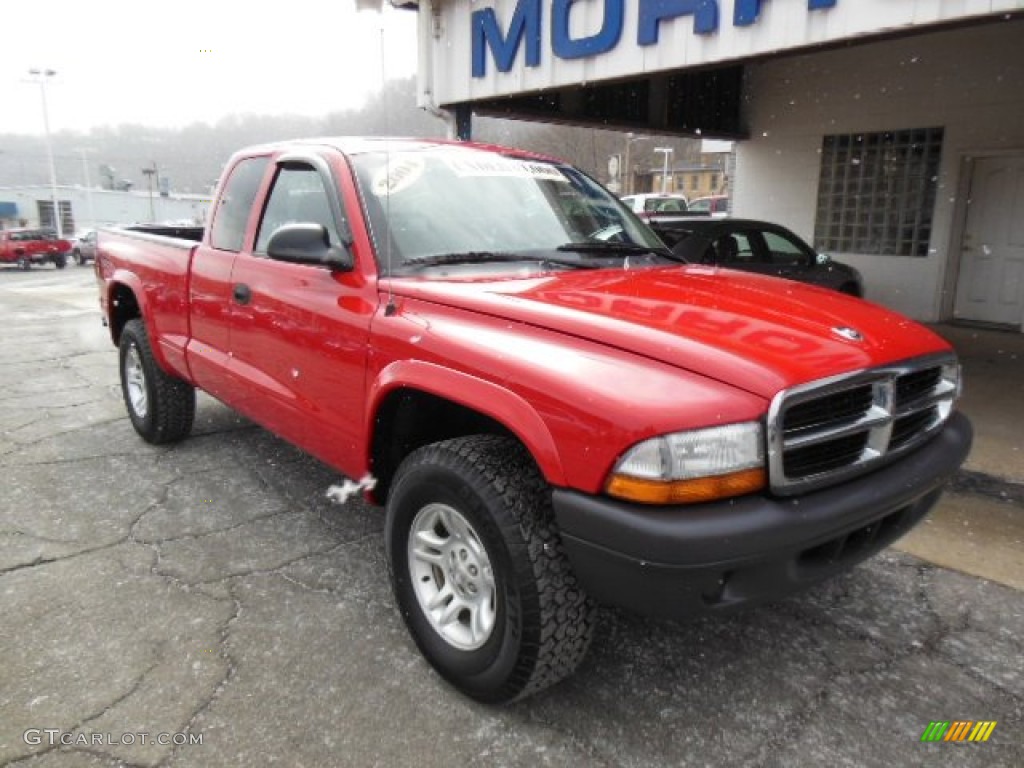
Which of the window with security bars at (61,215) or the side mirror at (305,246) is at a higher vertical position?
the side mirror at (305,246)

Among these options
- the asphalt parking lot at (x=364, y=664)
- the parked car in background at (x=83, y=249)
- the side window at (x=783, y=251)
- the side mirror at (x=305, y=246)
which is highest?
the side mirror at (x=305, y=246)

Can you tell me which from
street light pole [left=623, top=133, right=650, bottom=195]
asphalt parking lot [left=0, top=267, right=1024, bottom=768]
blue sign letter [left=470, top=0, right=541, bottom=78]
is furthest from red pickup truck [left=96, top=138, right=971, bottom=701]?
street light pole [left=623, top=133, right=650, bottom=195]

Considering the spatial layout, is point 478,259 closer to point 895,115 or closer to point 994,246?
point 994,246

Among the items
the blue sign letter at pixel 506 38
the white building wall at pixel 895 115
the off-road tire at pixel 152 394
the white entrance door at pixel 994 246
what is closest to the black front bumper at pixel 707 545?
the off-road tire at pixel 152 394

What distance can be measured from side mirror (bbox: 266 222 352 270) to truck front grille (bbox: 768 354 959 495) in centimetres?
172

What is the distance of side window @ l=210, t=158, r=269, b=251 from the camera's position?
3.82 metres

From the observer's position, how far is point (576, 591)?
2180mm

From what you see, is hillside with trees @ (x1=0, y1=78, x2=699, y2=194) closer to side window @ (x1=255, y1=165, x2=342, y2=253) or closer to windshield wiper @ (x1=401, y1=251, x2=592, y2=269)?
side window @ (x1=255, y1=165, x2=342, y2=253)

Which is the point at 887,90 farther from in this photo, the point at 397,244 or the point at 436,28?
the point at 397,244

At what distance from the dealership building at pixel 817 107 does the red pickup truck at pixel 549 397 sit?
3.23 m

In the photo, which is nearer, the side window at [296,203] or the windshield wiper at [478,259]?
the windshield wiper at [478,259]

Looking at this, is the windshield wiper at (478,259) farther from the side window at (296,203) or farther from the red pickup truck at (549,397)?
the side window at (296,203)

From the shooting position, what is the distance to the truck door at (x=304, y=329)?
2.86 m

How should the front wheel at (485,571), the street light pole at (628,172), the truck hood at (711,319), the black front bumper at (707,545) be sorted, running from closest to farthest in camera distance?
the black front bumper at (707,545) → the truck hood at (711,319) → the front wheel at (485,571) → the street light pole at (628,172)
